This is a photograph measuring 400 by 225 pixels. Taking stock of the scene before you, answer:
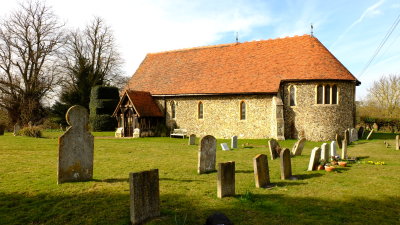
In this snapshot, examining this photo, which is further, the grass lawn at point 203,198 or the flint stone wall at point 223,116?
the flint stone wall at point 223,116

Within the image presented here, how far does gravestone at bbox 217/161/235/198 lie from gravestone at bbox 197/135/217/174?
2.79m

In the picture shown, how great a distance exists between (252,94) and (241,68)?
3344 mm

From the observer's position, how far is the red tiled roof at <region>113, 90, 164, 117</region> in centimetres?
2456

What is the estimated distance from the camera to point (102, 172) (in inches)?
365

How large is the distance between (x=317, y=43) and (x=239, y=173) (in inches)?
749

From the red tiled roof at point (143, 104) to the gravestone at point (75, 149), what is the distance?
16.3m

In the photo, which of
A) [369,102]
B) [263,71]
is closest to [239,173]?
[263,71]

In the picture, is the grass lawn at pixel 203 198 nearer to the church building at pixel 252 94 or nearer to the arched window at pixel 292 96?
the church building at pixel 252 94

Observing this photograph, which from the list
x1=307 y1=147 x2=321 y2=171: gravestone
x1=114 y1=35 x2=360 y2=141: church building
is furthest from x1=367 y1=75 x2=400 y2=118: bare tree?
x1=307 y1=147 x2=321 y2=171: gravestone

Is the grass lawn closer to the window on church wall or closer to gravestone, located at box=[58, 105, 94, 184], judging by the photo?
gravestone, located at box=[58, 105, 94, 184]

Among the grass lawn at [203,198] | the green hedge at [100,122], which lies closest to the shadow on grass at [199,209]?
the grass lawn at [203,198]

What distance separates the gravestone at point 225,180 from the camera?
6457 millimetres

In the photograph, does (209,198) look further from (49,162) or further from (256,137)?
(256,137)

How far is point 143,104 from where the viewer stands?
25344 mm
